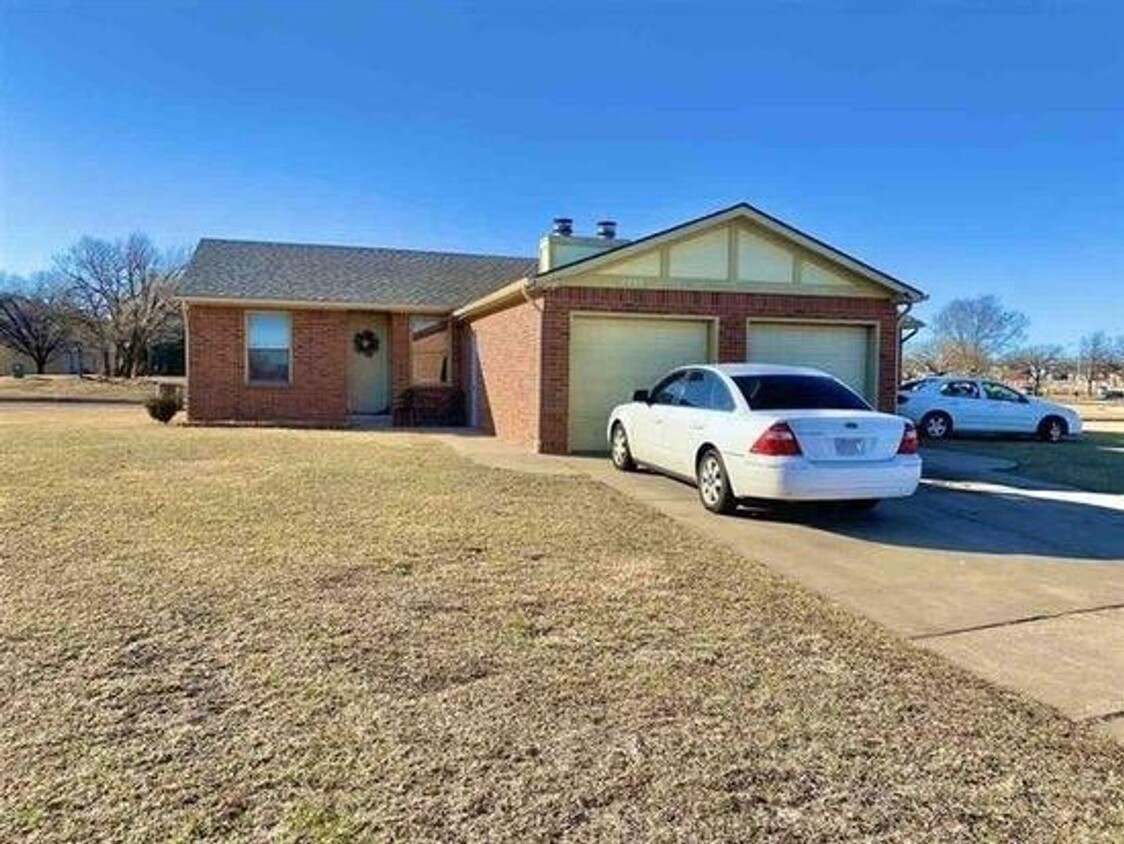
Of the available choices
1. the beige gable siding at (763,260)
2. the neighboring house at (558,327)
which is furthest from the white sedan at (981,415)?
the beige gable siding at (763,260)

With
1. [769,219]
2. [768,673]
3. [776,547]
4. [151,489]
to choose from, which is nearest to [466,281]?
[769,219]

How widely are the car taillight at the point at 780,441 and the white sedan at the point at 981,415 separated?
12.7 m

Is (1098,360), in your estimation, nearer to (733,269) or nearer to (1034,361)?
(1034,361)

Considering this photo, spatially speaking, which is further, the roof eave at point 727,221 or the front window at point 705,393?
the roof eave at point 727,221

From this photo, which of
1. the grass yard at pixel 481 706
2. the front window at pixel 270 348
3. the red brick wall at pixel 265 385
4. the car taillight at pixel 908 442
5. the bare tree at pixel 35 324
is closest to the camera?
the grass yard at pixel 481 706

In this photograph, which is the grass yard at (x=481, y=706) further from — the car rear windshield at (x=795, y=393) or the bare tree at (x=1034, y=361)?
the bare tree at (x=1034, y=361)

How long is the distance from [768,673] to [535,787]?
160cm

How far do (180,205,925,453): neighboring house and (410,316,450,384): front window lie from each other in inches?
1.3

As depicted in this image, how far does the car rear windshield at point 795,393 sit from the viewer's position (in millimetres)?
8578

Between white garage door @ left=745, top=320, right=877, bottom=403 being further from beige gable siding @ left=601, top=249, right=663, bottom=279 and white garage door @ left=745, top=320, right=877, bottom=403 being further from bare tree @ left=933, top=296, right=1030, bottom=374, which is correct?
bare tree @ left=933, top=296, right=1030, bottom=374

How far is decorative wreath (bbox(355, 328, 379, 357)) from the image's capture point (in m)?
20.3

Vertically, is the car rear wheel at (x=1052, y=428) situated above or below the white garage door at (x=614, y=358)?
below

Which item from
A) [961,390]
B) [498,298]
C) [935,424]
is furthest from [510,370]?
[961,390]

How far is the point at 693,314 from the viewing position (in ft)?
44.9
